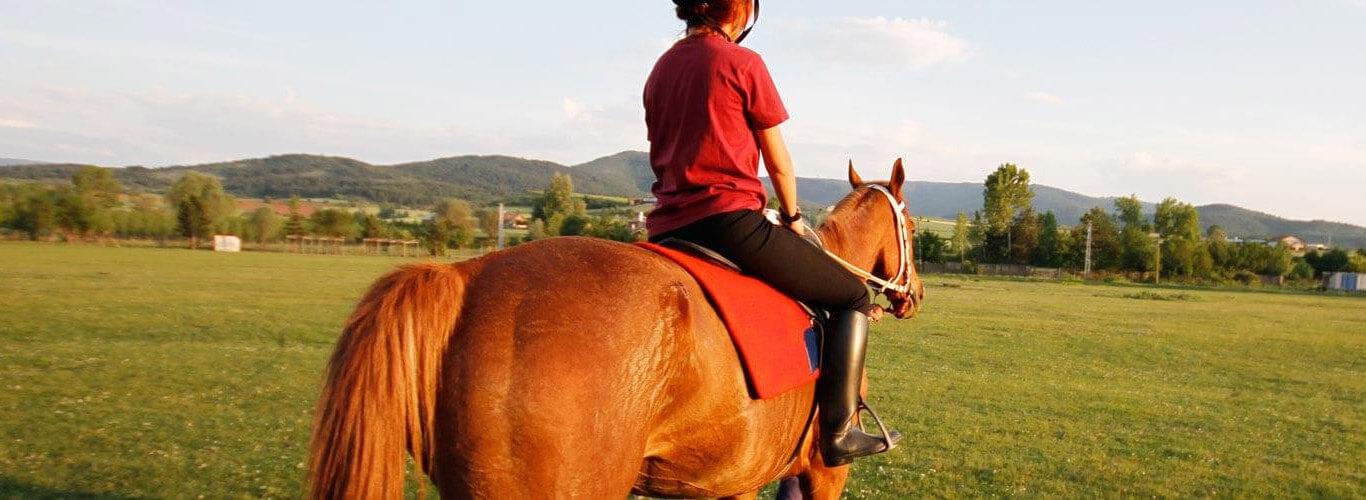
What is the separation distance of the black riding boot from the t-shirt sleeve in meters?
1.05

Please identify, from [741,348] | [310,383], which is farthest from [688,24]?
[310,383]

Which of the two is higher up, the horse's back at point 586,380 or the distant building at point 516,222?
the distant building at point 516,222

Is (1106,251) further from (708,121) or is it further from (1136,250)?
(708,121)

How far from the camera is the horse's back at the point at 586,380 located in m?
2.59

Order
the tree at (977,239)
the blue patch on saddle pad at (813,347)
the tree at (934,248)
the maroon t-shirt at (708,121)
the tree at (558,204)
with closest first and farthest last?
the maroon t-shirt at (708,121), the blue patch on saddle pad at (813,347), the tree at (934,248), the tree at (977,239), the tree at (558,204)

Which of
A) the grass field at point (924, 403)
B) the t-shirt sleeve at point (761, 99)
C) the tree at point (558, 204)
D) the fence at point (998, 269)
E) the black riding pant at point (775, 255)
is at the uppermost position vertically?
the tree at point (558, 204)

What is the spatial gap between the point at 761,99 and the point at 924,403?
10368 millimetres

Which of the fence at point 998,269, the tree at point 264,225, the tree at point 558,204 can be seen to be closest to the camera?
the fence at point 998,269

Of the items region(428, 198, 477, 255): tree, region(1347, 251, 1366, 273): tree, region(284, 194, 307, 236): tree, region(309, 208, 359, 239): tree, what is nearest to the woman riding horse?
region(428, 198, 477, 255): tree

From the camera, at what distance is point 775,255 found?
3719mm

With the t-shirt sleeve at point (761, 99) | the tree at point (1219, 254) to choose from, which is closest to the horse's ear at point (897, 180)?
the t-shirt sleeve at point (761, 99)

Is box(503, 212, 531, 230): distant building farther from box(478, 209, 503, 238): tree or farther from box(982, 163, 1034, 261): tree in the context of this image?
box(982, 163, 1034, 261): tree

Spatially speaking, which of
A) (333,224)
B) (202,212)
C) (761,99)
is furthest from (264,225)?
(761,99)

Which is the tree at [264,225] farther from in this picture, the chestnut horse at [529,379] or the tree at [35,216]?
the chestnut horse at [529,379]
